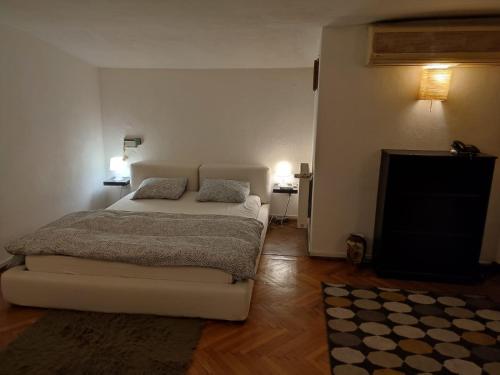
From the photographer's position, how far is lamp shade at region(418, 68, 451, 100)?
2824 mm

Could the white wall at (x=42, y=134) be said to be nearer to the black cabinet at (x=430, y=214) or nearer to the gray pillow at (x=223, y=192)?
the gray pillow at (x=223, y=192)

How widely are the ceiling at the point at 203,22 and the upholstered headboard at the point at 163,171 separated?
138cm

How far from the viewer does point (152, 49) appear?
360 cm

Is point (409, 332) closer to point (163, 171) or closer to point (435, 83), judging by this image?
point (435, 83)

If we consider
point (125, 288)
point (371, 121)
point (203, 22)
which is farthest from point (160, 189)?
point (371, 121)

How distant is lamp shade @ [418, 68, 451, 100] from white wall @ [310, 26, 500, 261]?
10cm

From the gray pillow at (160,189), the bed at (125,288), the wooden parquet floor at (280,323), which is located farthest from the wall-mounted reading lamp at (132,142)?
the wooden parquet floor at (280,323)

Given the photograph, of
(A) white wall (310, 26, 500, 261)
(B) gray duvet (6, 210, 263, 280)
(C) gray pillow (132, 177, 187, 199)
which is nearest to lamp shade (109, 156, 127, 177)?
(C) gray pillow (132, 177, 187, 199)

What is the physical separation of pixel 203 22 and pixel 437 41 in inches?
74.4

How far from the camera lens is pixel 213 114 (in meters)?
4.58

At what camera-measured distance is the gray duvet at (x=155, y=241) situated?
2.33 meters

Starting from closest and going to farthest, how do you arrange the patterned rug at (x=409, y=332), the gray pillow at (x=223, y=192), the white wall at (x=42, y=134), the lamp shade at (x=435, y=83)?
the patterned rug at (x=409, y=332)
the lamp shade at (x=435, y=83)
the white wall at (x=42, y=134)
the gray pillow at (x=223, y=192)

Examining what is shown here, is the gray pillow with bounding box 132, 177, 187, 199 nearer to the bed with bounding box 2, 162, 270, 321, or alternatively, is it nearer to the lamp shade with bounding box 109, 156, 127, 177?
the lamp shade with bounding box 109, 156, 127, 177

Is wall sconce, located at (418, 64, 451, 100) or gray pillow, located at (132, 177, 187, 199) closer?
wall sconce, located at (418, 64, 451, 100)
